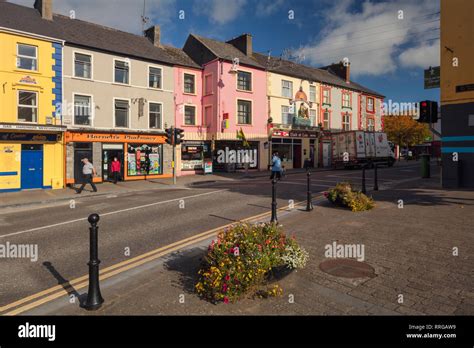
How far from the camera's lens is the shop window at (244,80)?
99.3 ft

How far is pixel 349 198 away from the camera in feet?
34.7

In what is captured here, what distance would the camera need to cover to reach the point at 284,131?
33.8 metres

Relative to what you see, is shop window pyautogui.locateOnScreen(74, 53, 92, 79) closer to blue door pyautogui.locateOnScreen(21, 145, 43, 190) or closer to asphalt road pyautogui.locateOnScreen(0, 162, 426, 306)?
blue door pyautogui.locateOnScreen(21, 145, 43, 190)

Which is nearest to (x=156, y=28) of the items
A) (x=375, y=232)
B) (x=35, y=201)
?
(x=35, y=201)

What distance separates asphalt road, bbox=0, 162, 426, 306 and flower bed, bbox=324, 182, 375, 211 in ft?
7.14

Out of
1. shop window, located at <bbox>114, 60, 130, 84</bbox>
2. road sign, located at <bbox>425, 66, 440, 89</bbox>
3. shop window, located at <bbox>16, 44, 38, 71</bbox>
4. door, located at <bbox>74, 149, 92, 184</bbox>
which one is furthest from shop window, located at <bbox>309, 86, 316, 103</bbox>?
shop window, located at <bbox>16, 44, 38, 71</bbox>

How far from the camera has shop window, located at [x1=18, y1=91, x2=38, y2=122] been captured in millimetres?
19281

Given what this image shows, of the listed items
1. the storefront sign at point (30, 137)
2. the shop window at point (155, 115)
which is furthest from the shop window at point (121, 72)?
the storefront sign at point (30, 137)

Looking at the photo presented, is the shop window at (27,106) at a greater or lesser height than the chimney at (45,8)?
lesser

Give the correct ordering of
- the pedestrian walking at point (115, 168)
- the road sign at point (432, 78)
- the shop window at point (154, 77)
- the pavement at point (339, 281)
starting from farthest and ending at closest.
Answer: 1. the shop window at point (154, 77)
2. the road sign at point (432, 78)
3. the pedestrian walking at point (115, 168)
4. the pavement at point (339, 281)

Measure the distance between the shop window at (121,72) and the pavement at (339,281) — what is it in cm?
1952

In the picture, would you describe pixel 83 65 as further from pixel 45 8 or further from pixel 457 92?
pixel 457 92

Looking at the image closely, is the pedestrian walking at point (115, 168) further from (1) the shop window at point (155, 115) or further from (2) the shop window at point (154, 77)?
(2) the shop window at point (154, 77)

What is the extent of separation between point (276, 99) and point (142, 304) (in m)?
30.7
